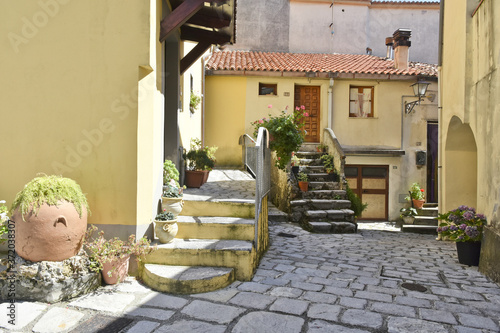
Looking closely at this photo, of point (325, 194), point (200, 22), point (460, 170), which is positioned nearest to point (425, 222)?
point (460, 170)

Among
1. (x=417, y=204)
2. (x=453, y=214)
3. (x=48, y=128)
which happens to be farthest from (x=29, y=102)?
(x=417, y=204)

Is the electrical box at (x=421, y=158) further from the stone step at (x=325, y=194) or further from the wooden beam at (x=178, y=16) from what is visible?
the wooden beam at (x=178, y=16)

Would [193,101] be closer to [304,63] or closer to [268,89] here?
[268,89]

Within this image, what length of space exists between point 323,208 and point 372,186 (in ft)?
16.9

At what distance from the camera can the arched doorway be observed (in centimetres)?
874

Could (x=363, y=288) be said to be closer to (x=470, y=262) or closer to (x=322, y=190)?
(x=470, y=262)

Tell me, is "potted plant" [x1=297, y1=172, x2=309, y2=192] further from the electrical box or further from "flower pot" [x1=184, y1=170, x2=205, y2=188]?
the electrical box

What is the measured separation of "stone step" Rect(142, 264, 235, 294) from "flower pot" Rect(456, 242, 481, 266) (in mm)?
3906

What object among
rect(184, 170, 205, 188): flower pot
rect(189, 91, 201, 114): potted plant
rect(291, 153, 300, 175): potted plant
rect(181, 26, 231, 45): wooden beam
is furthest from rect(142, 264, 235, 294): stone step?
rect(291, 153, 300, 175): potted plant

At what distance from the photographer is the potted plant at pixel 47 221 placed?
3871 millimetres

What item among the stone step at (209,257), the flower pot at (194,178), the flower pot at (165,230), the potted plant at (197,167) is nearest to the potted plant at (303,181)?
the potted plant at (197,167)

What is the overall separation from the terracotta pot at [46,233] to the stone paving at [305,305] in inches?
19.4

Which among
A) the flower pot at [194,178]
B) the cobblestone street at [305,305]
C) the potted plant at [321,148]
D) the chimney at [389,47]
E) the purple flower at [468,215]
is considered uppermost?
the chimney at [389,47]

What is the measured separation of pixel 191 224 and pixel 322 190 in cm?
614
